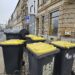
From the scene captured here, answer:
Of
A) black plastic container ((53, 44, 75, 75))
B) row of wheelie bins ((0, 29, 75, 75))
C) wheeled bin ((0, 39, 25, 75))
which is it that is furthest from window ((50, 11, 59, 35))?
black plastic container ((53, 44, 75, 75))

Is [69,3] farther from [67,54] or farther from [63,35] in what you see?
[67,54]

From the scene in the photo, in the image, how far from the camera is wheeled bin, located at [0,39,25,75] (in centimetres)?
626

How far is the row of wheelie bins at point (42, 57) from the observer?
4.68 m

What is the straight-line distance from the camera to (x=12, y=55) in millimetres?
6332

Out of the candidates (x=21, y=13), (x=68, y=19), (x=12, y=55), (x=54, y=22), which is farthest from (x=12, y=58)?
(x=21, y=13)

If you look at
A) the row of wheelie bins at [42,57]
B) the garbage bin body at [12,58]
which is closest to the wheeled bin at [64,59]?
the row of wheelie bins at [42,57]

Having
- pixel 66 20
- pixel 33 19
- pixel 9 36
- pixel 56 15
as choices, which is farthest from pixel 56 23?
pixel 33 19

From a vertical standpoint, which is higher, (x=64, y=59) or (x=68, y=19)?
(x=68, y=19)

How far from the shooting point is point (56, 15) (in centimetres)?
1697

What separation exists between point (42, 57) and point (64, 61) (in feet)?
3.79

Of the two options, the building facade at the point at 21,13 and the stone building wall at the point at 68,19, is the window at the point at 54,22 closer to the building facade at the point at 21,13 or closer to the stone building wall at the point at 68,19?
the stone building wall at the point at 68,19

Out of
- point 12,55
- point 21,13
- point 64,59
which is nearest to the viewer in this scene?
point 64,59

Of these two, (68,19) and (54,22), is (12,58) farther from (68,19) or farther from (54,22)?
(54,22)

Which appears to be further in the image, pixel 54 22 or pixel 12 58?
pixel 54 22
